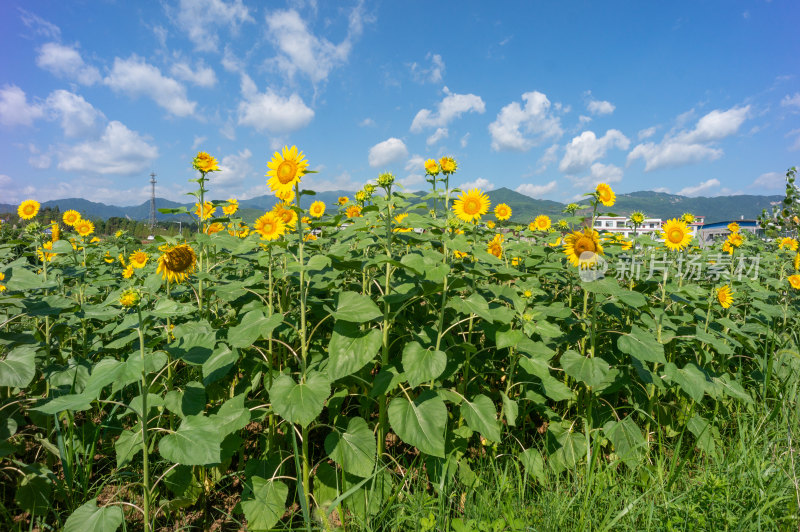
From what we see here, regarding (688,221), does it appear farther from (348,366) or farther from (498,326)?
(348,366)

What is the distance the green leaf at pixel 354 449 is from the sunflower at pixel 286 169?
4.35ft

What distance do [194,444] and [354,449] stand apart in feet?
2.33

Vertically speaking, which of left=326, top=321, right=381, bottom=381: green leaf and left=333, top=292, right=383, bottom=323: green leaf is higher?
left=333, top=292, right=383, bottom=323: green leaf

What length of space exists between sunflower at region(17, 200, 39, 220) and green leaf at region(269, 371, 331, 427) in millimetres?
5626

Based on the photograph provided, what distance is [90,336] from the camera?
3025mm

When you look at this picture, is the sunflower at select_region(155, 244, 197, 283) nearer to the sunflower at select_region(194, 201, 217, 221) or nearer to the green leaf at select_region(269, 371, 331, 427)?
the sunflower at select_region(194, 201, 217, 221)

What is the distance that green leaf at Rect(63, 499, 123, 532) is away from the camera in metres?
1.50

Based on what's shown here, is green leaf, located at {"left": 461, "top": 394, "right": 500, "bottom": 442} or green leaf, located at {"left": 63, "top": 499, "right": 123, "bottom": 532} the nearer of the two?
green leaf, located at {"left": 63, "top": 499, "right": 123, "bottom": 532}

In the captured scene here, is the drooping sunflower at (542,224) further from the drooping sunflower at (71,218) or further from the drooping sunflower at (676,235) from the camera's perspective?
the drooping sunflower at (71,218)

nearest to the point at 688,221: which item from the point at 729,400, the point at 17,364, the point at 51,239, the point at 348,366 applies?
the point at 729,400

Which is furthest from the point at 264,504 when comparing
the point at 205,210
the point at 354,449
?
the point at 205,210

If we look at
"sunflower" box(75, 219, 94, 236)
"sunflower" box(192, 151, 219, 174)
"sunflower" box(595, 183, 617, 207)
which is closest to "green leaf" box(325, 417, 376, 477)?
"sunflower" box(192, 151, 219, 174)

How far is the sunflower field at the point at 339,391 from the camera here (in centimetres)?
179

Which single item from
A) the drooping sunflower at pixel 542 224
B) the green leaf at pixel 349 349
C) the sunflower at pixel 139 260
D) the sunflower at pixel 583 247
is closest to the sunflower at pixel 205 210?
the sunflower at pixel 139 260
